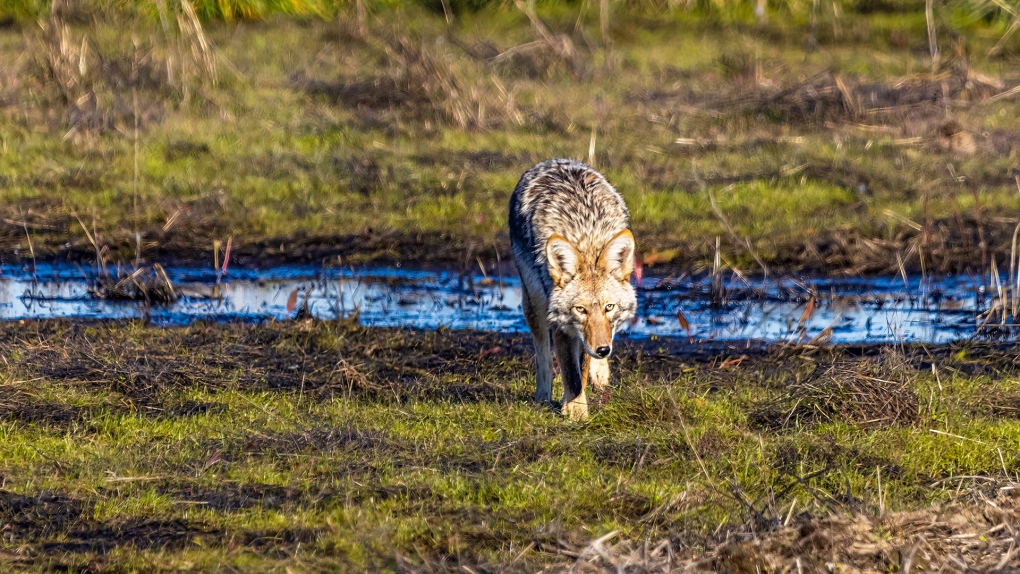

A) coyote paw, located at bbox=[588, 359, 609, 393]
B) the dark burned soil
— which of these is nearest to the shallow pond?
the dark burned soil

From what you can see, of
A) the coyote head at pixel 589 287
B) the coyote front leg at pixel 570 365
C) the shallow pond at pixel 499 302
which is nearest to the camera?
the coyote head at pixel 589 287

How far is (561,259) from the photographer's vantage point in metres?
7.00

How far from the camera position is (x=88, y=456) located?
6.35m

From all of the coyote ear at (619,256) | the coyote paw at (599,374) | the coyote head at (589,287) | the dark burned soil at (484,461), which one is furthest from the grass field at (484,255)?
the coyote ear at (619,256)

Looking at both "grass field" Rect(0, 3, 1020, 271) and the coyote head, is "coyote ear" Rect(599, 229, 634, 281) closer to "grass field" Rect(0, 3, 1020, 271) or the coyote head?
the coyote head

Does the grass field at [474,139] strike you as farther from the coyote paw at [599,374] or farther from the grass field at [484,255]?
the coyote paw at [599,374]

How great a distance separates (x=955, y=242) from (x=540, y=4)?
10.4m

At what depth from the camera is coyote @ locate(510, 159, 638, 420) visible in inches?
274

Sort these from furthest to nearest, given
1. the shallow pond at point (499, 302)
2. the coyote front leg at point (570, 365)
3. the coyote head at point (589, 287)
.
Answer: the shallow pond at point (499, 302)
the coyote front leg at point (570, 365)
the coyote head at point (589, 287)

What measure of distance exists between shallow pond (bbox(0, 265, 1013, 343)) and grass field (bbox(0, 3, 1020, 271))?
415 mm

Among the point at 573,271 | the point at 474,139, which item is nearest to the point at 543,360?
the point at 573,271

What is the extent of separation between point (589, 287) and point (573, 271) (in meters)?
0.14

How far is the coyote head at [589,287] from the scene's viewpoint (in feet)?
22.7

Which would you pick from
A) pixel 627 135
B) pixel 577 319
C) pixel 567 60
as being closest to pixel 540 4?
pixel 567 60
